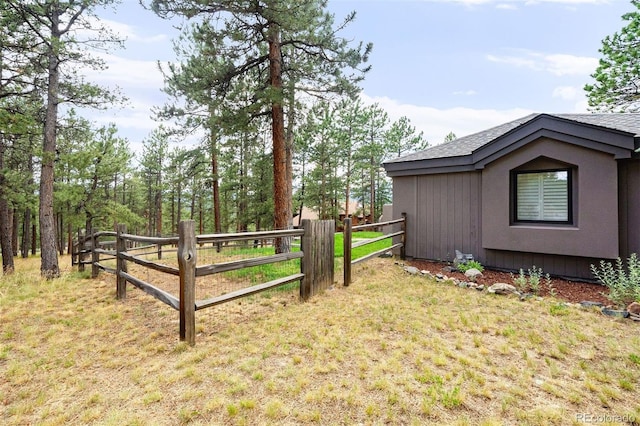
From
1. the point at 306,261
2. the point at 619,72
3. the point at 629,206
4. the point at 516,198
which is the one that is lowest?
the point at 306,261

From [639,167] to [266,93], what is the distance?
7.74 metres

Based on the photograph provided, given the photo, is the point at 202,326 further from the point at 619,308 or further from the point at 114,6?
the point at 114,6

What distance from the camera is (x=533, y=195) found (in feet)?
20.4

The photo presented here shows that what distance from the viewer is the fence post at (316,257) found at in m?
4.64

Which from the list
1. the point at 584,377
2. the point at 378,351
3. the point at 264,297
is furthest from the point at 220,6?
the point at 584,377

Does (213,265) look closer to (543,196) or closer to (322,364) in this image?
(322,364)

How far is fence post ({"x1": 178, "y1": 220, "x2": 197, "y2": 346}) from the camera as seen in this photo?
3.03 metres

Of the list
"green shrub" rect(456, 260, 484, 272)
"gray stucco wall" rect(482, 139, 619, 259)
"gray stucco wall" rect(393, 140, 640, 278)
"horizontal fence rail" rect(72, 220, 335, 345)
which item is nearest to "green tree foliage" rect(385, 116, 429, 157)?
"gray stucco wall" rect(393, 140, 640, 278)

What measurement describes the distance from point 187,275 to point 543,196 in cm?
710

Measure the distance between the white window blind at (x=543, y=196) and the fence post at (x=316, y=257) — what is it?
4.56 metres

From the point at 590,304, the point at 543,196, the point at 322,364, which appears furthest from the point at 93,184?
the point at 590,304

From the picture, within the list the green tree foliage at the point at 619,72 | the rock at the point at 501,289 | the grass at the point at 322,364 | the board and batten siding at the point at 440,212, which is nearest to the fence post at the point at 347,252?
the grass at the point at 322,364

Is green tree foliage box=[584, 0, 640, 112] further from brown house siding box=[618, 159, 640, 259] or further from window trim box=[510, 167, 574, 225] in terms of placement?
window trim box=[510, 167, 574, 225]

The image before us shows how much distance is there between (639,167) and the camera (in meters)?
5.11
